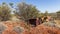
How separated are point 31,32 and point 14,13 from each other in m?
17.5

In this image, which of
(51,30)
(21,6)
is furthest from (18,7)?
(51,30)

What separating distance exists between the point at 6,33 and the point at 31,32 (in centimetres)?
141

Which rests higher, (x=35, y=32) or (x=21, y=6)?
(x=21, y=6)

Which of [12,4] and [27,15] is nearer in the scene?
[27,15]

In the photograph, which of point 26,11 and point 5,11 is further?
point 5,11

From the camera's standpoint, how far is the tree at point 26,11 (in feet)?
77.7

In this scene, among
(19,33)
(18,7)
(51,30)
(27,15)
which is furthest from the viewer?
(18,7)

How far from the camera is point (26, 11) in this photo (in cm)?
2395

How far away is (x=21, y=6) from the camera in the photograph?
2489 centimetres

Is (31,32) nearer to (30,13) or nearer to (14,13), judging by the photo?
(30,13)

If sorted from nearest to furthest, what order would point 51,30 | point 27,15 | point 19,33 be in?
point 19,33 → point 51,30 → point 27,15

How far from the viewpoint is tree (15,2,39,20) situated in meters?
23.7

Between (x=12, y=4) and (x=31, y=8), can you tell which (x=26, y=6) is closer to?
(x=31, y=8)

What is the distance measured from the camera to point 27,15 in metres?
23.5
